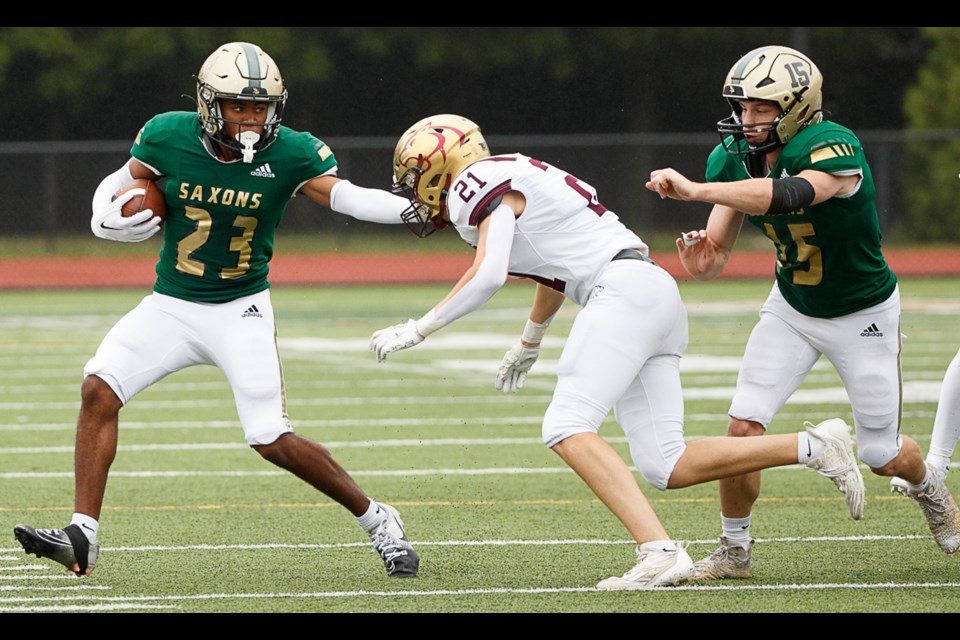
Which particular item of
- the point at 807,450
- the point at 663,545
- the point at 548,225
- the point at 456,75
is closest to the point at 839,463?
the point at 807,450

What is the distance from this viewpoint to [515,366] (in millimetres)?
5227

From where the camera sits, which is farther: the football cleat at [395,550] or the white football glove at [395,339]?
the football cleat at [395,550]

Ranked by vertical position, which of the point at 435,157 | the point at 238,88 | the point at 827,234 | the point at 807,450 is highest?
the point at 238,88

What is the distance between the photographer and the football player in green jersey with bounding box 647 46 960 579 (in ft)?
16.4

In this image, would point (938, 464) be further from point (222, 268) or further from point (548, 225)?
point (222, 268)

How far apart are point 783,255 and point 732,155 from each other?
0.38 meters

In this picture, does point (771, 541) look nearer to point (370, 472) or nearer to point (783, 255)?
point (783, 255)

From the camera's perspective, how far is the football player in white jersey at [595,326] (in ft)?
15.5

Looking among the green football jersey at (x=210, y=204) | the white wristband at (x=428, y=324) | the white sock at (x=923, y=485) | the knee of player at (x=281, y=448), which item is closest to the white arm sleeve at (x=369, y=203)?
the green football jersey at (x=210, y=204)

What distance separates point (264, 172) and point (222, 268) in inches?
14.3

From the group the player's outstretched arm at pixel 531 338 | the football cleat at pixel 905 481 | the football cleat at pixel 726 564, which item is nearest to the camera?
the football cleat at pixel 726 564

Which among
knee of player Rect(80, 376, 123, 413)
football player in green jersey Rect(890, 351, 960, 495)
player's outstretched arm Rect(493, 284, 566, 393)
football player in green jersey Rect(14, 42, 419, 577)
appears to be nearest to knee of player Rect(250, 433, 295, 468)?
football player in green jersey Rect(14, 42, 419, 577)

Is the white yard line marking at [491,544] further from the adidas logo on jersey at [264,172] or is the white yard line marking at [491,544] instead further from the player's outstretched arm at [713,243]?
the adidas logo on jersey at [264,172]

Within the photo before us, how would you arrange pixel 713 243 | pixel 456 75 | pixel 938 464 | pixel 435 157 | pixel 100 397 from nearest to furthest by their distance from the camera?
pixel 435 157 < pixel 100 397 < pixel 713 243 < pixel 938 464 < pixel 456 75
